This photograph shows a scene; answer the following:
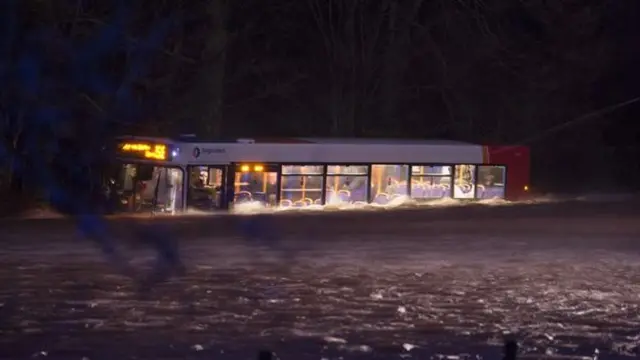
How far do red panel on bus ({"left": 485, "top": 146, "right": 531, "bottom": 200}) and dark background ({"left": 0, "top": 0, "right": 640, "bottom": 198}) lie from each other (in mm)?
6899

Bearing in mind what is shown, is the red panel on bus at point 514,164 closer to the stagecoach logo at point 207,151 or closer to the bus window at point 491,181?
the bus window at point 491,181

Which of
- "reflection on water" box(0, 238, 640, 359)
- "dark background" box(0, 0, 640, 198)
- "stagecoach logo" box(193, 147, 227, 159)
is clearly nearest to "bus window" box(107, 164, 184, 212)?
"stagecoach logo" box(193, 147, 227, 159)

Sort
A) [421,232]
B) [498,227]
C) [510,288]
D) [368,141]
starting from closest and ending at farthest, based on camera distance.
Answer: [510,288] < [421,232] < [498,227] < [368,141]

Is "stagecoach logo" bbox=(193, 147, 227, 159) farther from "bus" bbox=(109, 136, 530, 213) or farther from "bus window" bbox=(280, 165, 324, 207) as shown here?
"bus window" bbox=(280, 165, 324, 207)

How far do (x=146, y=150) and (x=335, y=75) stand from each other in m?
16.4

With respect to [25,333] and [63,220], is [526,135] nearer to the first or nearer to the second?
[63,220]

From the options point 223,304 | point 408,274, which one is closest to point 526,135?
point 408,274

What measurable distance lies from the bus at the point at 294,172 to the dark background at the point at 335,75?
275 centimetres

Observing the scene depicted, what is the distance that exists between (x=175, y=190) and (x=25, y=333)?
69.7ft

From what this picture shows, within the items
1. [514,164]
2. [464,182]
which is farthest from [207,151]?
[514,164]

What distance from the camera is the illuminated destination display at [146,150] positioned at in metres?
37.0

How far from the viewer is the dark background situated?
127 feet

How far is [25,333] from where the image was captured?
637 inches

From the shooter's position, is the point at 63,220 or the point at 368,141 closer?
the point at 63,220
